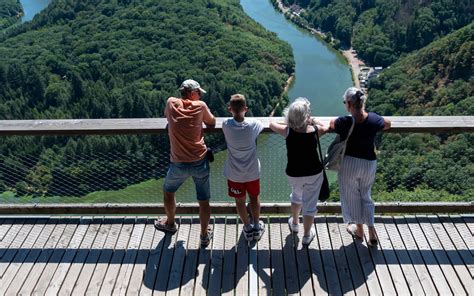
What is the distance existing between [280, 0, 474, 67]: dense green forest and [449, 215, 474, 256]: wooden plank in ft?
181

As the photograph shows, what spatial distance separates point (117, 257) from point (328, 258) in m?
1.49

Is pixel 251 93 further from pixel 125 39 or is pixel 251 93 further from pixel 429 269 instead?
pixel 429 269

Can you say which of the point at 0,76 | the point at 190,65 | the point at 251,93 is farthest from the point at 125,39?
the point at 251,93

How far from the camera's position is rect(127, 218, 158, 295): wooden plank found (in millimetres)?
3408

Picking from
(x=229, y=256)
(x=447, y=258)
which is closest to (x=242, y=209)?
(x=229, y=256)

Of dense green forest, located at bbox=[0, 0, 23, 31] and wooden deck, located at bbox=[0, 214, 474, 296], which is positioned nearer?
wooden deck, located at bbox=[0, 214, 474, 296]

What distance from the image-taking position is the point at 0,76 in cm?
4516

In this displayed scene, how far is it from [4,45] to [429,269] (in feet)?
200

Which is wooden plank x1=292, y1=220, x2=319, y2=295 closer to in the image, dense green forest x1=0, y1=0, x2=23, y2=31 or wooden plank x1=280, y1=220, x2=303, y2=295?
wooden plank x1=280, y1=220, x2=303, y2=295

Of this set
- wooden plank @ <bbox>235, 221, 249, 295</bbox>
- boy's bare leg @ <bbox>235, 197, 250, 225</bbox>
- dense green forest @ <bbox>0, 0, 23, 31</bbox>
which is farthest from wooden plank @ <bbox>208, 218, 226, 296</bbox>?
dense green forest @ <bbox>0, 0, 23, 31</bbox>

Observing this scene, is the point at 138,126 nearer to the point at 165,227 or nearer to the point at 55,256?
the point at 165,227

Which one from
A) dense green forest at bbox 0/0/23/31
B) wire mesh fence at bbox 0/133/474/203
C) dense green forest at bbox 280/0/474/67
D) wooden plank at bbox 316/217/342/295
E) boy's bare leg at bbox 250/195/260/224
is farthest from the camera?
dense green forest at bbox 0/0/23/31

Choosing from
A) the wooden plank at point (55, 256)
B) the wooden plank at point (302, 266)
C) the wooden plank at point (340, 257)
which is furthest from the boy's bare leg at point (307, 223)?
the wooden plank at point (55, 256)

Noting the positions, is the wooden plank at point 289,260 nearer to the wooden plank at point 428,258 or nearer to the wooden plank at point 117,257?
the wooden plank at point 428,258
